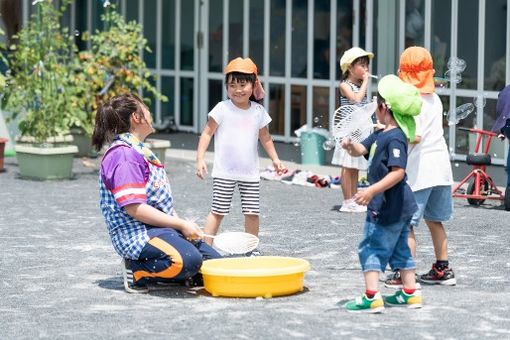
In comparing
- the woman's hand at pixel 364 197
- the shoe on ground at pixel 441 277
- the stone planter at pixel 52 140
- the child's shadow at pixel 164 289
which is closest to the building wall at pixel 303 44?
the stone planter at pixel 52 140

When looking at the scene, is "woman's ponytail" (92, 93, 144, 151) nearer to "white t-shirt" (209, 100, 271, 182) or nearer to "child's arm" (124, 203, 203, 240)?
"child's arm" (124, 203, 203, 240)

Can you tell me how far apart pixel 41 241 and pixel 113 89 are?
5.93 m

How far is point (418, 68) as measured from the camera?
9000mm

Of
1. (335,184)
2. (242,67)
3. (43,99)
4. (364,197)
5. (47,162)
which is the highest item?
(242,67)

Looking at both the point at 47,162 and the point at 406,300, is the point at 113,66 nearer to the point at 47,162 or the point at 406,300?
the point at 47,162

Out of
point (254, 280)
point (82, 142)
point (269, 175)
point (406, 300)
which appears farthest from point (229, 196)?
point (82, 142)

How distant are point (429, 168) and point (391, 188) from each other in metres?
0.88

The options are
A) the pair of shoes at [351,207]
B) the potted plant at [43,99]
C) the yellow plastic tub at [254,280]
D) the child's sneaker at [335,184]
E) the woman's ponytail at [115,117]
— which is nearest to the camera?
the yellow plastic tub at [254,280]

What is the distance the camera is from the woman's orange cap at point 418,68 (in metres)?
8.98

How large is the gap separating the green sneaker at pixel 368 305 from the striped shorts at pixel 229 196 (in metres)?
2.19

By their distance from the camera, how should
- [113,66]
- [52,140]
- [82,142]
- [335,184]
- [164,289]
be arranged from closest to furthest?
[164,289] < [335,184] < [52,140] < [113,66] < [82,142]

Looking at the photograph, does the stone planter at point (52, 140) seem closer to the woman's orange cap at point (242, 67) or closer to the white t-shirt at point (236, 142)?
the white t-shirt at point (236, 142)

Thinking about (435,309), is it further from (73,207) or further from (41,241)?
(73,207)

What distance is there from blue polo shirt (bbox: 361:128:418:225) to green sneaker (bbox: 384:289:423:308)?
1.40 ft
